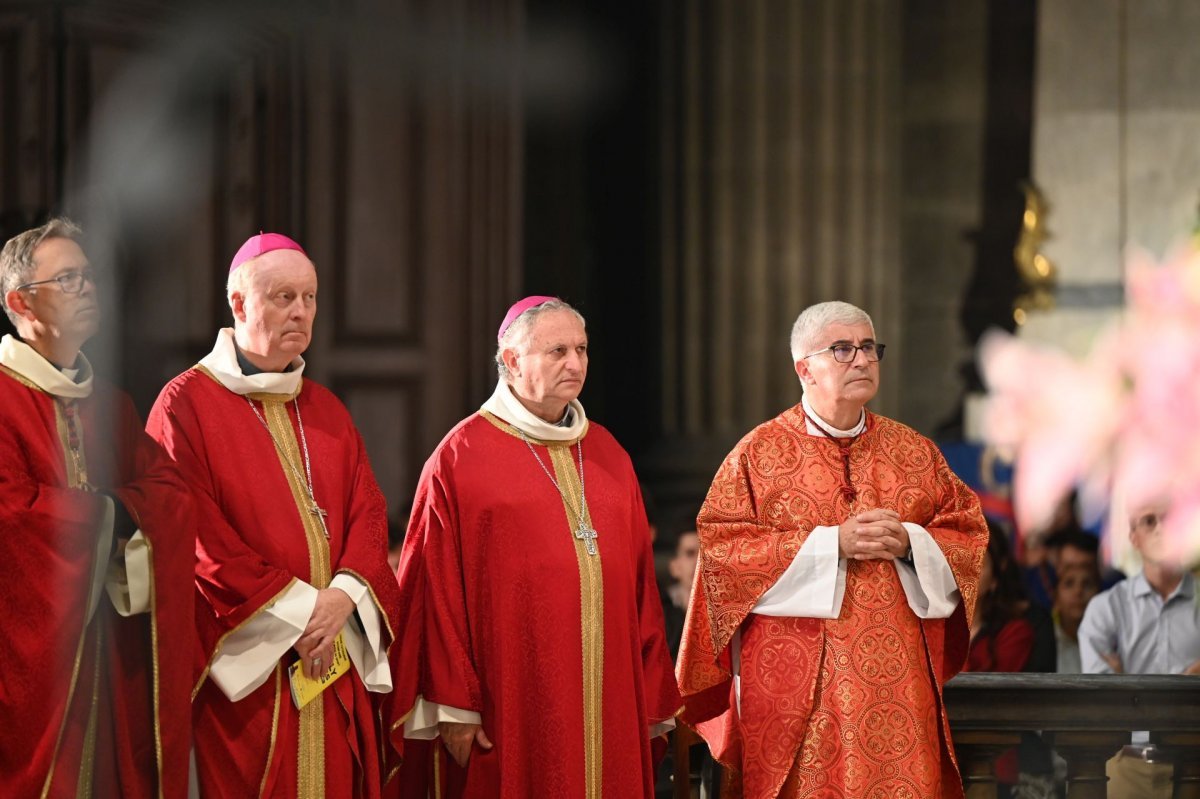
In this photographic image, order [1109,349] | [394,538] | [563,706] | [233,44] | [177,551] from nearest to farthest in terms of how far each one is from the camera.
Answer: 1. [177,551]
2. [563,706]
3. [394,538]
4. [233,44]
5. [1109,349]

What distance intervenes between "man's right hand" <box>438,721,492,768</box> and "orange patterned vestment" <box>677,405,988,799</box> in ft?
1.69

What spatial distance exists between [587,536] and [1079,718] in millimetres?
1213

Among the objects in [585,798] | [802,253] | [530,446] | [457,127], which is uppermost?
[457,127]

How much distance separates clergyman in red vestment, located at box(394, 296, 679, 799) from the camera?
3.78 meters

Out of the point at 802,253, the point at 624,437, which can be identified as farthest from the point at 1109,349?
the point at 624,437

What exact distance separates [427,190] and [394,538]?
5.95 feet

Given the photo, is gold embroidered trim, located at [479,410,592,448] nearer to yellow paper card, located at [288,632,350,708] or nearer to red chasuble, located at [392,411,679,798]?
red chasuble, located at [392,411,679,798]

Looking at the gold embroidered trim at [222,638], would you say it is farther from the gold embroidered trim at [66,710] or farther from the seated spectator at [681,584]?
the seated spectator at [681,584]

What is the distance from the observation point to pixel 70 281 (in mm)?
3434

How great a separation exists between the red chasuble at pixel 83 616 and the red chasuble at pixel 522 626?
1.78 feet

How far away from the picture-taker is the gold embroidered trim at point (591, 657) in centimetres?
383

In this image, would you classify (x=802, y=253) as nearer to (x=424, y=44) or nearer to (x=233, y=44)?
(x=424, y=44)

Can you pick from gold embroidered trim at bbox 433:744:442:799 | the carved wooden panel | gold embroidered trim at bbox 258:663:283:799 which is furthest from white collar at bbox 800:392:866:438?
the carved wooden panel

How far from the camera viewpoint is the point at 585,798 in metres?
3.81
